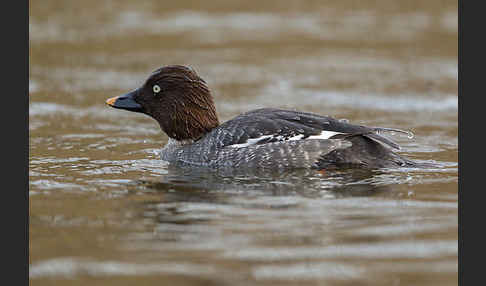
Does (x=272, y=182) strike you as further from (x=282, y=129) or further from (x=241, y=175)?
(x=282, y=129)

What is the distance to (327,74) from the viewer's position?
16156 millimetres

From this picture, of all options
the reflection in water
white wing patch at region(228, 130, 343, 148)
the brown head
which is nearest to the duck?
white wing patch at region(228, 130, 343, 148)

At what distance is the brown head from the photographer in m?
10.5

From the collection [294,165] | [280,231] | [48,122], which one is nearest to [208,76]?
[48,122]

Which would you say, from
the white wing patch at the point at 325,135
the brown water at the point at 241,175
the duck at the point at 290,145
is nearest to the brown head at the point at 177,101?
the duck at the point at 290,145

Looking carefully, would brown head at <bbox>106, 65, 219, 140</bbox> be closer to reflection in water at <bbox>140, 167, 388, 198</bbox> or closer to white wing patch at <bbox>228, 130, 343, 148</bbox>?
reflection in water at <bbox>140, 167, 388, 198</bbox>

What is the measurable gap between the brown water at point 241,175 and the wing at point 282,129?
535mm

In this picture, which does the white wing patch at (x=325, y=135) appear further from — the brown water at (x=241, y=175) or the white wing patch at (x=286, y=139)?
the brown water at (x=241, y=175)

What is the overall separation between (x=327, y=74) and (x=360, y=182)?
7570 millimetres

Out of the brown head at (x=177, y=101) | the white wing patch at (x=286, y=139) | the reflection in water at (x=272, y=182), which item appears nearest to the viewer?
the reflection in water at (x=272, y=182)

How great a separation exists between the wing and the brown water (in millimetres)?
535

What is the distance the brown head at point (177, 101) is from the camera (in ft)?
34.4

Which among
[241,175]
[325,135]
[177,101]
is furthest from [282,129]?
[177,101]

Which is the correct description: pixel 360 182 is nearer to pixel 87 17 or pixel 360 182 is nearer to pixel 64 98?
pixel 64 98
